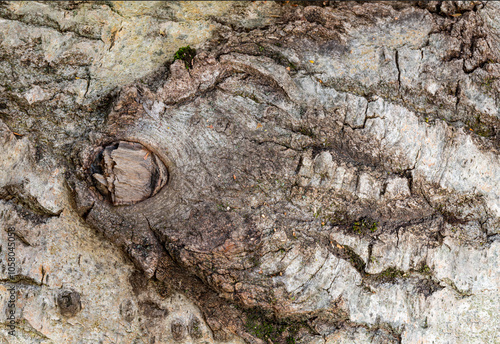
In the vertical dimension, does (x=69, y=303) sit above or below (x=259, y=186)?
below

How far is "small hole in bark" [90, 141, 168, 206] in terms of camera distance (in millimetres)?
3868

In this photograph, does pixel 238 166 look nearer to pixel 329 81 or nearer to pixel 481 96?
→ pixel 329 81

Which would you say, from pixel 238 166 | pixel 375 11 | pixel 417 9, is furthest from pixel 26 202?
pixel 417 9

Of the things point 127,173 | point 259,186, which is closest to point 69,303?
point 127,173

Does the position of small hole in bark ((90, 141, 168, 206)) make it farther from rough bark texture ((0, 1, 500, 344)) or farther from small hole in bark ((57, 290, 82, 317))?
small hole in bark ((57, 290, 82, 317))

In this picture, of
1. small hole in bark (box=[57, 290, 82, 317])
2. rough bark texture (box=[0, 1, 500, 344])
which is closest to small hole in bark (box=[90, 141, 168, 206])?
rough bark texture (box=[0, 1, 500, 344])

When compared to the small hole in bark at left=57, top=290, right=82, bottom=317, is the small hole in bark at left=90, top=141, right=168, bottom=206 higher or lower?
higher

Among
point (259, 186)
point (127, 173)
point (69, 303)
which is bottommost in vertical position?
point (69, 303)

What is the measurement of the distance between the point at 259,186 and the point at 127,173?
4.52ft

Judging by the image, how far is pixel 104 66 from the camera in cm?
426

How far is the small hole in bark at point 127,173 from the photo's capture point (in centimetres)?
387

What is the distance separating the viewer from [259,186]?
3.95m

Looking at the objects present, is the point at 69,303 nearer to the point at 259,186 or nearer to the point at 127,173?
the point at 127,173

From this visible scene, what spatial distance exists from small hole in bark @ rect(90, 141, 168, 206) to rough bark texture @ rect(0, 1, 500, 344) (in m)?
0.02
